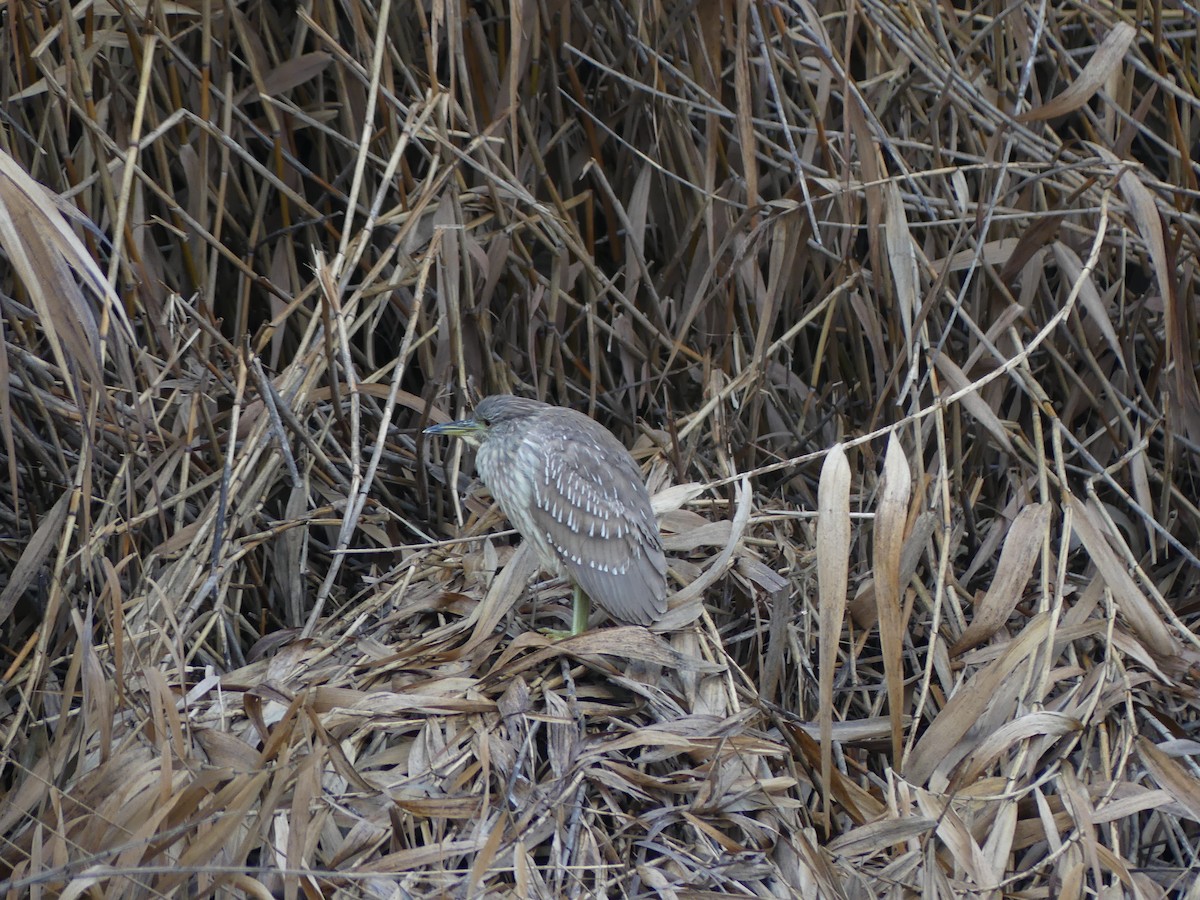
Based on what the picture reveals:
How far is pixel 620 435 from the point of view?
315 centimetres

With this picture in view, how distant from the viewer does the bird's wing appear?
94.2 inches

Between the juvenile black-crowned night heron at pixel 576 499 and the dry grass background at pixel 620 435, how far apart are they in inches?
4.0

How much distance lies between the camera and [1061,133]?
3.13 metres

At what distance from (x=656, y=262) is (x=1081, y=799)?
1.57 meters

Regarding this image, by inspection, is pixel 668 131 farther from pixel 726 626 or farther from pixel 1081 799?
pixel 1081 799

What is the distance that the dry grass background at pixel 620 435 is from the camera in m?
2.04

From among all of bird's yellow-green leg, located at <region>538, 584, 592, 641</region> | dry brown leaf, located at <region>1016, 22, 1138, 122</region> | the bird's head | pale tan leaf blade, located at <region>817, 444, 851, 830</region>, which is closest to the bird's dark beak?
the bird's head

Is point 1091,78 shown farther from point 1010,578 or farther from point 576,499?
point 576,499

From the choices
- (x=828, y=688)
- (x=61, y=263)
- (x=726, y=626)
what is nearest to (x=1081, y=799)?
(x=828, y=688)

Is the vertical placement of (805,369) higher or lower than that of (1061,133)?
lower

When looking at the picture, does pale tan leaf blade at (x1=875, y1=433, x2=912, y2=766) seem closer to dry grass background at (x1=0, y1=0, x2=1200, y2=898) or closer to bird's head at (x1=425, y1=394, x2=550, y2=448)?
dry grass background at (x1=0, y1=0, x2=1200, y2=898)

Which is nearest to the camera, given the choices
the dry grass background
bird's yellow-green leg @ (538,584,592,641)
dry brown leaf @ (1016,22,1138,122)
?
the dry grass background

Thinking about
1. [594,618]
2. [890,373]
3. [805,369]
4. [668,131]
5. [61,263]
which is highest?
[61,263]

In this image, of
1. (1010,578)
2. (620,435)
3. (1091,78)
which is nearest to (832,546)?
(1010,578)
